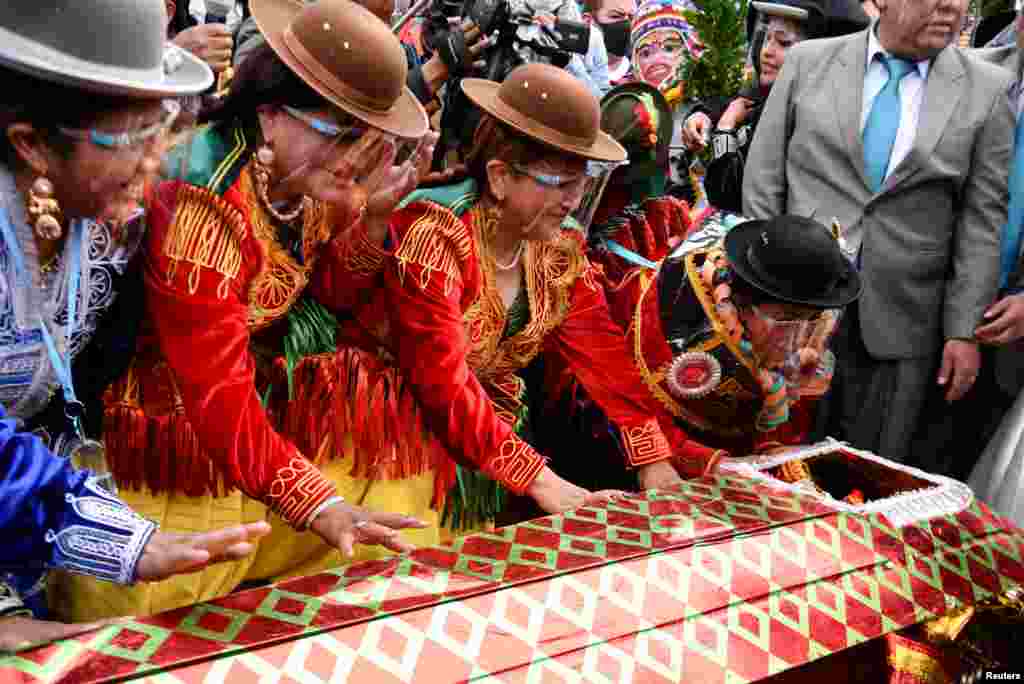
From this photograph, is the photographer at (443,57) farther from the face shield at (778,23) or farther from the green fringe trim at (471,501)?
the face shield at (778,23)

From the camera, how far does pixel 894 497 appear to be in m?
2.37

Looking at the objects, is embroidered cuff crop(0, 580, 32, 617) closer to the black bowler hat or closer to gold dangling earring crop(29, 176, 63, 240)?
gold dangling earring crop(29, 176, 63, 240)

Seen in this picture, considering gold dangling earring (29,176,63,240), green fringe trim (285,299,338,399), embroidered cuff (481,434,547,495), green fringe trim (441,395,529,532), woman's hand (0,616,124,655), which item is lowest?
green fringe trim (441,395,529,532)

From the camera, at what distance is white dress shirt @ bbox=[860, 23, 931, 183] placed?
3.04 meters

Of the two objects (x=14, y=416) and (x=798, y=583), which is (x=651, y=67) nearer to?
(x=798, y=583)

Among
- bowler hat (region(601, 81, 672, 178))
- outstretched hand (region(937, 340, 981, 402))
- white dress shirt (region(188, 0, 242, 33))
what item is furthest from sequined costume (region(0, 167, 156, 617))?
outstretched hand (region(937, 340, 981, 402))

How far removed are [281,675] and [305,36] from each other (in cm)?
108

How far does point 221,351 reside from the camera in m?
1.82

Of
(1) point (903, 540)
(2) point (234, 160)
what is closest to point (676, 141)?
(1) point (903, 540)

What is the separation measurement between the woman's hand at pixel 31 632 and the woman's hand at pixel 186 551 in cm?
10

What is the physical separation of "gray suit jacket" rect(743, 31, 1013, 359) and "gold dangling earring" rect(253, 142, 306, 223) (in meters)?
1.71

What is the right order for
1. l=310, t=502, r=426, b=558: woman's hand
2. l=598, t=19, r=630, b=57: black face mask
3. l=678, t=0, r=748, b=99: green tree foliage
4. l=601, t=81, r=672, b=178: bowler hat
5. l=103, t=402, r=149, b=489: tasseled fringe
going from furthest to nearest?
l=598, t=19, r=630, b=57: black face mask, l=678, t=0, r=748, b=99: green tree foliage, l=601, t=81, r=672, b=178: bowler hat, l=103, t=402, r=149, b=489: tasseled fringe, l=310, t=502, r=426, b=558: woman's hand

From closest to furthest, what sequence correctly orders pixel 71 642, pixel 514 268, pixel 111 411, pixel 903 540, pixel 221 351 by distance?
pixel 71 642, pixel 221 351, pixel 111 411, pixel 903 540, pixel 514 268

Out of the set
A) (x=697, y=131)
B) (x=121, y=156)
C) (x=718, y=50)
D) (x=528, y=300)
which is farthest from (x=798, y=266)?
(x=718, y=50)
